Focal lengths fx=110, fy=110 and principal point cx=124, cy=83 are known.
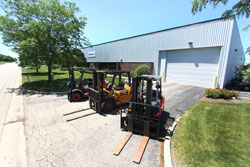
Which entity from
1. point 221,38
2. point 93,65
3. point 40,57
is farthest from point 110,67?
point 221,38

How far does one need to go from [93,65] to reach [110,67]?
331 inches

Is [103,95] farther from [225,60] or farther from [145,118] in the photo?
[225,60]

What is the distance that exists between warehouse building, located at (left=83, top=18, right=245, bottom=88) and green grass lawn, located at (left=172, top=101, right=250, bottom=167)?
7.91 m

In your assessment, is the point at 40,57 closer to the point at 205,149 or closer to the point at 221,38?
the point at 205,149

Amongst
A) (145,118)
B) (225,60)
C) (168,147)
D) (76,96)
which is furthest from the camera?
(225,60)

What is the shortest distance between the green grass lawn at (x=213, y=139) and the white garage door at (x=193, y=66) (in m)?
7.84

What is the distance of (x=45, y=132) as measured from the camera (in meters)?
4.01

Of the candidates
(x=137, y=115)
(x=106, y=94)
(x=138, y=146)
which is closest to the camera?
(x=138, y=146)

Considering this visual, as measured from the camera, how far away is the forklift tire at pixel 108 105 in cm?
559

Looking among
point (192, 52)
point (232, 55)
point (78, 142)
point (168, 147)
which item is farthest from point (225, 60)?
point (78, 142)

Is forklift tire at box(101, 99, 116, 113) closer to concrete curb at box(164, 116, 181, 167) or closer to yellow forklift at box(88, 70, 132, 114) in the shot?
yellow forklift at box(88, 70, 132, 114)

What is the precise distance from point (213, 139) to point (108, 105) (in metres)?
4.32

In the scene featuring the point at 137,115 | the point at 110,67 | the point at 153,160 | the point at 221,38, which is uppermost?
the point at 221,38

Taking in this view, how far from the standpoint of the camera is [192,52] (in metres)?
13.1
